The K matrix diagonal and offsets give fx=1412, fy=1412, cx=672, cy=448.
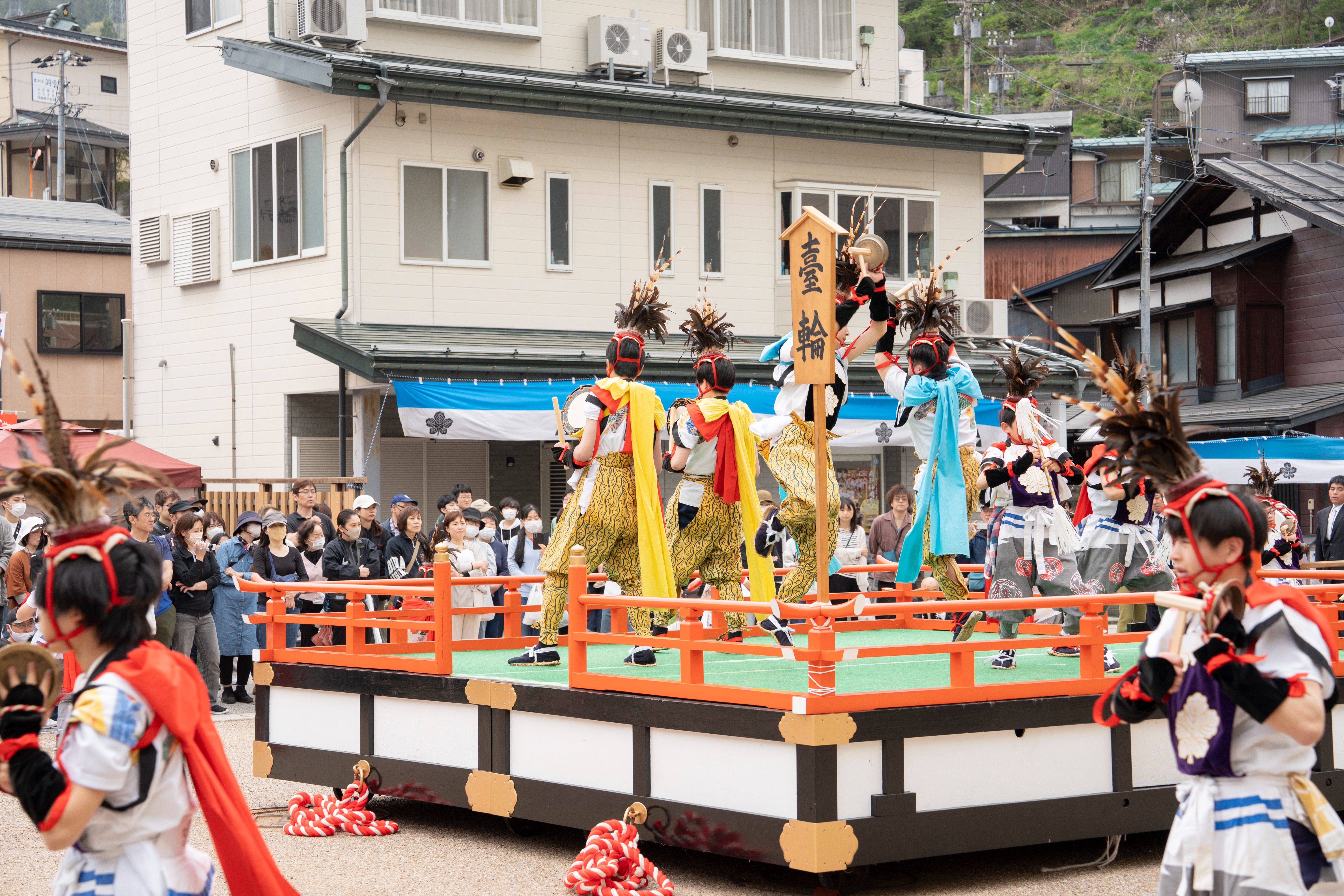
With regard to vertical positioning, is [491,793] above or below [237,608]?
below

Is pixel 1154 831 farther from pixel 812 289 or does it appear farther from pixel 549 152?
pixel 549 152

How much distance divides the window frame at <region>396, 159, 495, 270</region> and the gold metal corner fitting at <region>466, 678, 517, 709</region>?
11.3 metres

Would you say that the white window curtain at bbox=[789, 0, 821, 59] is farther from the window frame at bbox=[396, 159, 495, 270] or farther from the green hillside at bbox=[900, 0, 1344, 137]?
the green hillside at bbox=[900, 0, 1344, 137]

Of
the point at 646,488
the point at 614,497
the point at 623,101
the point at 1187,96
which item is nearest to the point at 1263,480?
the point at 646,488

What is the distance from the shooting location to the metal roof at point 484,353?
16.4 m

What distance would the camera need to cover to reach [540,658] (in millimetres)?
8547

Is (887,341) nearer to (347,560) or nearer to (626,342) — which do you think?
(626,342)

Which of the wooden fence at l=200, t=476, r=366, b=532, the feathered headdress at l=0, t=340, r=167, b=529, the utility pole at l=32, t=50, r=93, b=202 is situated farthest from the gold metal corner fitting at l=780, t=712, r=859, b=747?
the utility pole at l=32, t=50, r=93, b=202

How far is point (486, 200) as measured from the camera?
61.8 ft

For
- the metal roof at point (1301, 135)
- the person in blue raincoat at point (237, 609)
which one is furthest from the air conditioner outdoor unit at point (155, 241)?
the metal roof at point (1301, 135)

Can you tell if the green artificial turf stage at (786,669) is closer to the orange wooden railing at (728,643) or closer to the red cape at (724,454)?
the orange wooden railing at (728,643)

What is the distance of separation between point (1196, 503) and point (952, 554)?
4685 mm

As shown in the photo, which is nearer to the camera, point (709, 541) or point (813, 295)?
point (813, 295)

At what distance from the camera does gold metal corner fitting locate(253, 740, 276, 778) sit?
8.85m
